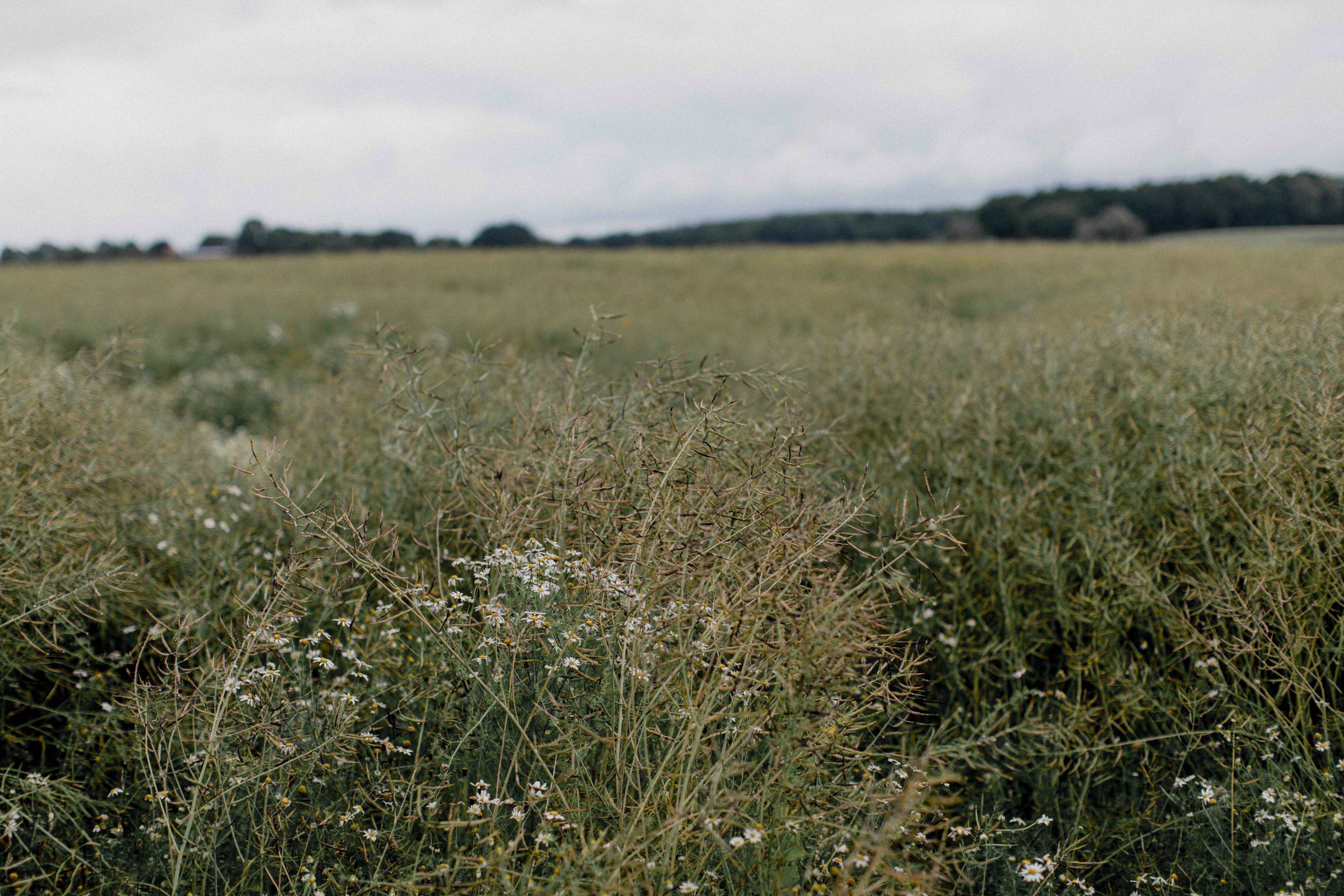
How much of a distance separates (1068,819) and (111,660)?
3.35 metres

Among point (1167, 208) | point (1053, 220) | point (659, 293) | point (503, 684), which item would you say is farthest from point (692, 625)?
point (1167, 208)

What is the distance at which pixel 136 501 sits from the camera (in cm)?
367

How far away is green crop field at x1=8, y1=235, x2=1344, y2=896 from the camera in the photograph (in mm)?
1863

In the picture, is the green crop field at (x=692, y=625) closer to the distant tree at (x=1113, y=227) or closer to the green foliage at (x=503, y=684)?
the green foliage at (x=503, y=684)

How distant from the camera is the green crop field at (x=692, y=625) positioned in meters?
1.86

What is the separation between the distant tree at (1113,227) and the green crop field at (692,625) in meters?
44.2

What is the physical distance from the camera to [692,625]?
6.10 ft

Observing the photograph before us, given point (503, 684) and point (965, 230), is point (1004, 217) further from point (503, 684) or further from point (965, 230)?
point (503, 684)

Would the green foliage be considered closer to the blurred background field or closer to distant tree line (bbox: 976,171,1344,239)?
the blurred background field

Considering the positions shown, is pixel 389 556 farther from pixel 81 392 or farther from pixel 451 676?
pixel 81 392

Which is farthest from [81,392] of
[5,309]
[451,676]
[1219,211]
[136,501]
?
[1219,211]

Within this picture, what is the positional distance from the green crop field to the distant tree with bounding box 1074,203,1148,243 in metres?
44.2

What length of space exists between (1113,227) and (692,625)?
4972 cm

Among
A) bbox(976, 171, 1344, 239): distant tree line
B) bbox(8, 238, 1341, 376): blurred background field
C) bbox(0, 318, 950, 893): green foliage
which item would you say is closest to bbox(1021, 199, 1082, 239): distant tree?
bbox(976, 171, 1344, 239): distant tree line
